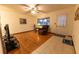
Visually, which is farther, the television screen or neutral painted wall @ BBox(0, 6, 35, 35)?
the television screen

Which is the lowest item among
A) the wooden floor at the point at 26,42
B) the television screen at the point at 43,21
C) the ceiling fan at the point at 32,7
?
the wooden floor at the point at 26,42

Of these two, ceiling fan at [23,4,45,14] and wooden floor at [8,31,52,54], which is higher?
ceiling fan at [23,4,45,14]

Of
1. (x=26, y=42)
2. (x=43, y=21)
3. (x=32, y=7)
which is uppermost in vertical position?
(x=32, y=7)

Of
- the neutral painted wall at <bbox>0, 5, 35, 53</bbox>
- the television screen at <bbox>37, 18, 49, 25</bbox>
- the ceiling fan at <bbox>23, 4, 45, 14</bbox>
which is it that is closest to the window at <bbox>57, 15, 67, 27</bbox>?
the television screen at <bbox>37, 18, 49, 25</bbox>

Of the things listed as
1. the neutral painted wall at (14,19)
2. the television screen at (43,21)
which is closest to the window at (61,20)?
the television screen at (43,21)

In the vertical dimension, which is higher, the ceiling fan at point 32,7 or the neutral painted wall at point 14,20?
the ceiling fan at point 32,7

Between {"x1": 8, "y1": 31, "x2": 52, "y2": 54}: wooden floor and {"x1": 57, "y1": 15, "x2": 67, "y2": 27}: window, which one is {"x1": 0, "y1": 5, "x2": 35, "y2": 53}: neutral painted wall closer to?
{"x1": 8, "y1": 31, "x2": 52, "y2": 54}: wooden floor

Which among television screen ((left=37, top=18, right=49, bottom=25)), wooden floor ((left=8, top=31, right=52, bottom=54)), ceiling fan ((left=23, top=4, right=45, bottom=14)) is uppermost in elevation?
Answer: ceiling fan ((left=23, top=4, right=45, bottom=14))

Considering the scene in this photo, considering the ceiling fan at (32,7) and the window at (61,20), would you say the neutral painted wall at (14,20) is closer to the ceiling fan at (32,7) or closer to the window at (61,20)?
the ceiling fan at (32,7)

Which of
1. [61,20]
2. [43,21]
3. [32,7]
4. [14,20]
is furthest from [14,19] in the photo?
[61,20]

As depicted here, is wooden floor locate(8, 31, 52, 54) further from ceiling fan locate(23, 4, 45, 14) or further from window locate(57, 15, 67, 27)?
window locate(57, 15, 67, 27)

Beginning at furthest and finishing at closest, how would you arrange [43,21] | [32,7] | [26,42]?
[26,42]
[43,21]
[32,7]

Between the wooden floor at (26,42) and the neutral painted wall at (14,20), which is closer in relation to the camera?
the neutral painted wall at (14,20)

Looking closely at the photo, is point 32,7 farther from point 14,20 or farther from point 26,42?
point 26,42
